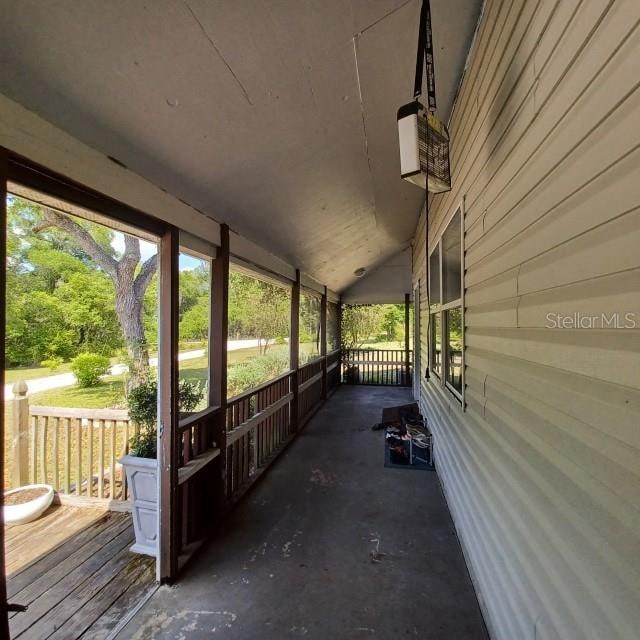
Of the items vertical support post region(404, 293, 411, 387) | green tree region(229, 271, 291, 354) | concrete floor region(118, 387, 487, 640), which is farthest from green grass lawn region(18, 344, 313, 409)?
vertical support post region(404, 293, 411, 387)

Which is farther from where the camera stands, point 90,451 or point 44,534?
point 90,451

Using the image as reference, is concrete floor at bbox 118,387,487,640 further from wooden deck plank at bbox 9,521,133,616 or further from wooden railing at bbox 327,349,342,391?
wooden railing at bbox 327,349,342,391

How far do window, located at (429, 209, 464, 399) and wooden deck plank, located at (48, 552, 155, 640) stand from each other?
2464mm

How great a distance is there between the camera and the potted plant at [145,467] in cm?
239

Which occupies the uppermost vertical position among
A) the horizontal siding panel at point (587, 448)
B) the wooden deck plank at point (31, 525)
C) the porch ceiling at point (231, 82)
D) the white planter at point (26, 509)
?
the porch ceiling at point (231, 82)

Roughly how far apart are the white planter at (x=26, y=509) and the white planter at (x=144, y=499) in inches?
40.2

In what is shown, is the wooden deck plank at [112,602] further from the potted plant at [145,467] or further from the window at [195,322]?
the window at [195,322]

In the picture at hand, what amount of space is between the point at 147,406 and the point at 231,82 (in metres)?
2.27

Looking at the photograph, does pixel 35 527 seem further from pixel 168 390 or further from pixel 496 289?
pixel 496 289

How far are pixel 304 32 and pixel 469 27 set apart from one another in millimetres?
1114

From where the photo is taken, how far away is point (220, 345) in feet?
9.55

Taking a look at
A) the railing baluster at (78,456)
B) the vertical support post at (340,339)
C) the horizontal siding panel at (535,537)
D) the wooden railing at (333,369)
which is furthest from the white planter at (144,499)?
the vertical support post at (340,339)

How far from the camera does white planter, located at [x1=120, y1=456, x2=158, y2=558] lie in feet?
7.84

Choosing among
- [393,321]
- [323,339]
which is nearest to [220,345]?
[323,339]
